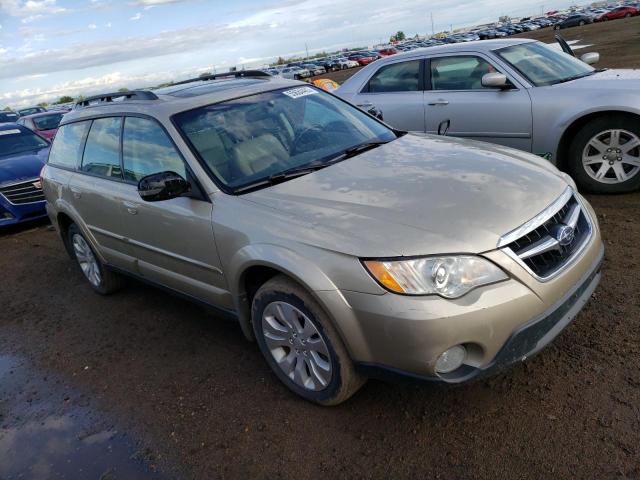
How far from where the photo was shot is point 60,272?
6086mm

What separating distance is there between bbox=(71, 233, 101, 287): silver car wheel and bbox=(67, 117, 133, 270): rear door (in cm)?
44

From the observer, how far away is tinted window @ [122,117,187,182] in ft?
11.4

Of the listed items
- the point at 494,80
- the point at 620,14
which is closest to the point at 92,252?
the point at 494,80

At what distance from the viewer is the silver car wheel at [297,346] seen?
2.79 meters

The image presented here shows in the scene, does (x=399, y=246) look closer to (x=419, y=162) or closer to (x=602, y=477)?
(x=419, y=162)

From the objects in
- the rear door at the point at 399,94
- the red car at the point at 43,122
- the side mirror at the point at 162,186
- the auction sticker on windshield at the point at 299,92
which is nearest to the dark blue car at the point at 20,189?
the rear door at the point at 399,94

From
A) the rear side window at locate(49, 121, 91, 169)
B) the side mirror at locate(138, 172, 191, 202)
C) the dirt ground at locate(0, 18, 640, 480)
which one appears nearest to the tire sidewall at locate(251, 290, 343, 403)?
the dirt ground at locate(0, 18, 640, 480)

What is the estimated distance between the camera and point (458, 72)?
6.25m

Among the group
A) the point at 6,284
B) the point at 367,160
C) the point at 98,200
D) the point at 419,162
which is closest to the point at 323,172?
the point at 367,160

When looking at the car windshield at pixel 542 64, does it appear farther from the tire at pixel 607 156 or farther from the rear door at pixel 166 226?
the rear door at pixel 166 226

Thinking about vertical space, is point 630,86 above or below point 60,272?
above

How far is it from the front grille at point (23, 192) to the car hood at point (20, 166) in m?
Result: 0.10

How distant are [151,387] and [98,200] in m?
1.65

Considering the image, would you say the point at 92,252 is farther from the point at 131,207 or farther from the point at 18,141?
the point at 18,141
